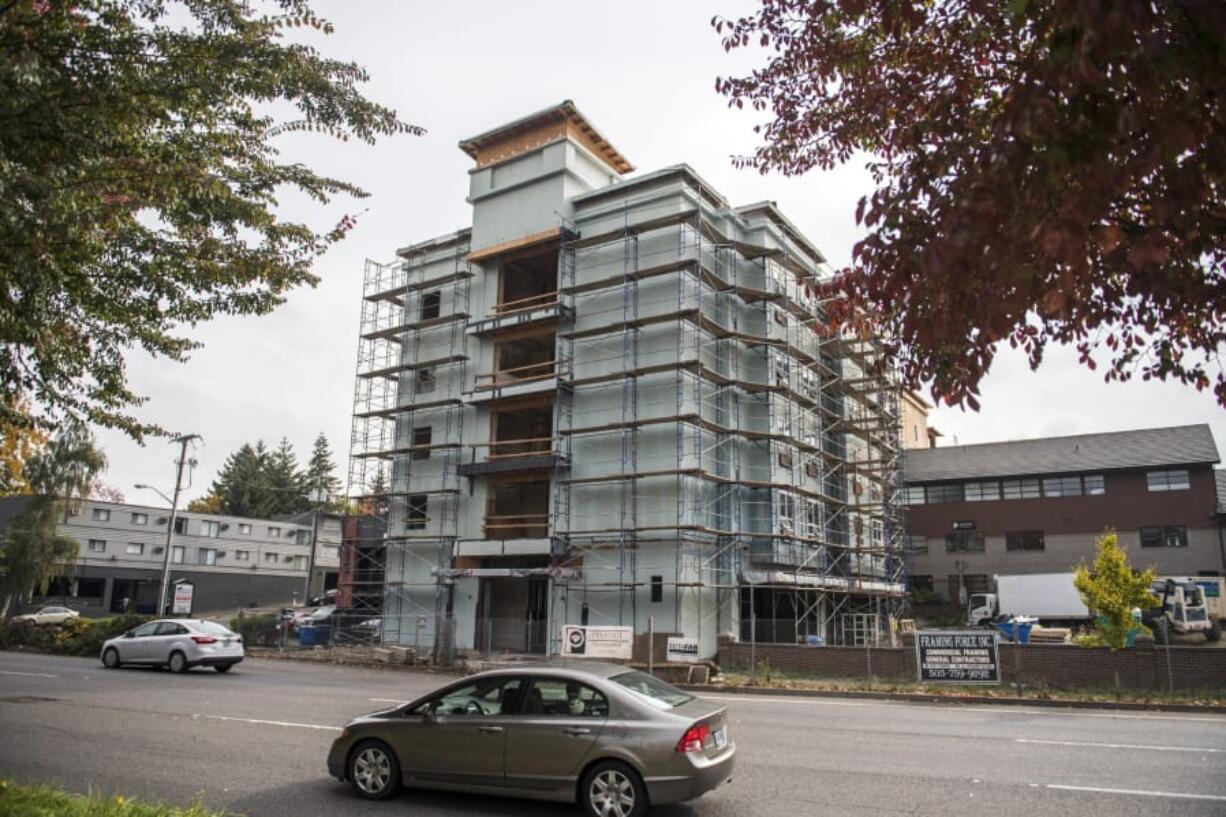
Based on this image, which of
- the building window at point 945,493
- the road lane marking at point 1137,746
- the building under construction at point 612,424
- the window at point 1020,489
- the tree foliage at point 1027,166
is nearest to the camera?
the tree foliage at point 1027,166

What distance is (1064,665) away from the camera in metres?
20.9

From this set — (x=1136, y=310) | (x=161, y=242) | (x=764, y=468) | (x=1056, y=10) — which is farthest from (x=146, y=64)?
(x=764, y=468)

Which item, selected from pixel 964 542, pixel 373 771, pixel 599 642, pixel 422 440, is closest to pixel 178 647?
pixel 599 642

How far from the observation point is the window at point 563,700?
823cm

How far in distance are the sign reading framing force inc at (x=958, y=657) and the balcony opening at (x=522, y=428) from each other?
1903 cm

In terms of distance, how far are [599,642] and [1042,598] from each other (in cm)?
2363

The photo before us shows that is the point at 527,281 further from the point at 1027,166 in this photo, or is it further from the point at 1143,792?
the point at 1027,166

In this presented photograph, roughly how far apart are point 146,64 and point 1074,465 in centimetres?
4930

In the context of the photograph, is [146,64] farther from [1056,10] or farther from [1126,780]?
[1126,780]

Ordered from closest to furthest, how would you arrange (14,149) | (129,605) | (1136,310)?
(1136,310) < (14,149) < (129,605)

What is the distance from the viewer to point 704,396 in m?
31.9

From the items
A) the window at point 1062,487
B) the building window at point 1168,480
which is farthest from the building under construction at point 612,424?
the building window at point 1168,480

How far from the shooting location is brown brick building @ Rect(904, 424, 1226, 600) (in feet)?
145

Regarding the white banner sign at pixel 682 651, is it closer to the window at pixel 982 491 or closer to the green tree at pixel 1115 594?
the green tree at pixel 1115 594
